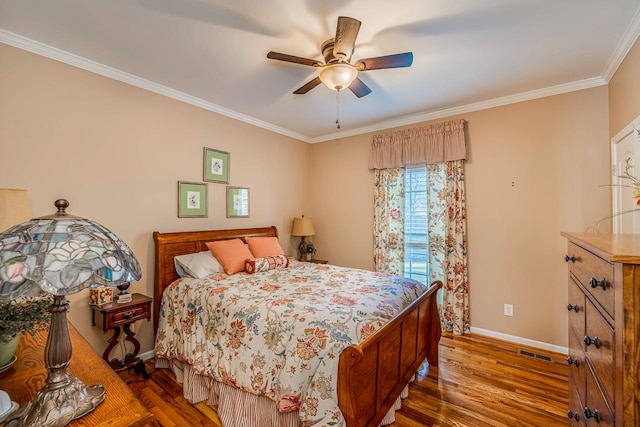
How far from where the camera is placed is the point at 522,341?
10.0 ft

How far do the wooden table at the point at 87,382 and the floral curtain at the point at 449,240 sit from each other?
3327 millimetres

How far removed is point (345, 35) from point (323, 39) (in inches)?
16.8

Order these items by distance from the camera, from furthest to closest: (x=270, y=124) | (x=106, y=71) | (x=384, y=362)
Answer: (x=270, y=124) < (x=106, y=71) < (x=384, y=362)

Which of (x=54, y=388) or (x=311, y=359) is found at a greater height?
(x=54, y=388)

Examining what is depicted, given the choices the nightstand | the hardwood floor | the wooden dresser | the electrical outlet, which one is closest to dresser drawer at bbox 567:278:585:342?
the wooden dresser

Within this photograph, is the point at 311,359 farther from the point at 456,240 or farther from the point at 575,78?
the point at 575,78

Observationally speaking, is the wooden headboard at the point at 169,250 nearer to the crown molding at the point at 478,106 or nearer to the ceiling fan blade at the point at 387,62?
the ceiling fan blade at the point at 387,62

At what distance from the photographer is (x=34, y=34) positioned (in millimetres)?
2053

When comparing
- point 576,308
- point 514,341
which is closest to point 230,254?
point 576,308

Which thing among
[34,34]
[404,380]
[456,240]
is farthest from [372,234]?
[34,34]

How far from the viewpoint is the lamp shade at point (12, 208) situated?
1.68 metres

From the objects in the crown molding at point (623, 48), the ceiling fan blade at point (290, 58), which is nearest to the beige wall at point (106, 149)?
the ceiling fan blade at point (290, 58)

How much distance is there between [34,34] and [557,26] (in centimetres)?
381

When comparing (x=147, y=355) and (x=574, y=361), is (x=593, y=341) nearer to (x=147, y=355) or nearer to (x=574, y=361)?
(x=574, y=361)
